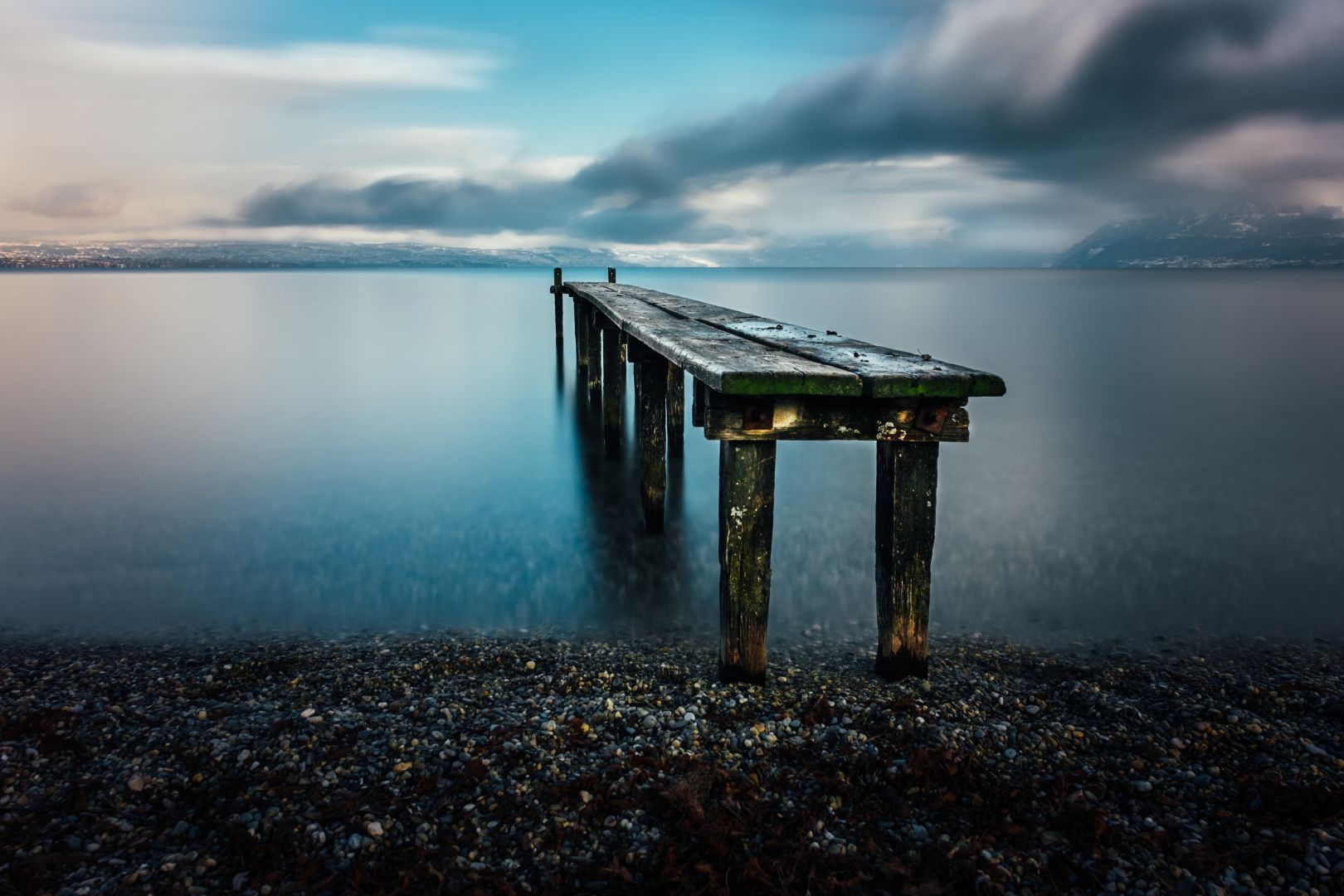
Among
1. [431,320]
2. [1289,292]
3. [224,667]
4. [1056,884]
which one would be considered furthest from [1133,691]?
[1289,292]

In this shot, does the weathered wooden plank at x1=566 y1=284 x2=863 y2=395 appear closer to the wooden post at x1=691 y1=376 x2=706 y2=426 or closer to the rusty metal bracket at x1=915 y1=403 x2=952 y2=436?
the wooden post at x1=691 y1=376 x2=706 y2=426

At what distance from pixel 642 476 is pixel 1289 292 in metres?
92.0

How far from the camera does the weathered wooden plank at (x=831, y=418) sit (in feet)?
13.7

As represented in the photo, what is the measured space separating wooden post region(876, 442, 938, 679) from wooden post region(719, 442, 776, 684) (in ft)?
2.22

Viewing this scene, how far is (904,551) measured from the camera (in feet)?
14.7

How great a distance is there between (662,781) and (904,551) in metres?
1.86

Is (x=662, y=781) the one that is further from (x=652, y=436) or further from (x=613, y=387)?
(x=613, y=387)

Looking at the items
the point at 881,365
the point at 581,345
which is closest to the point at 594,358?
the point at 581,345

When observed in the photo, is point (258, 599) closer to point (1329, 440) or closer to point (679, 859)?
point (679, 859)

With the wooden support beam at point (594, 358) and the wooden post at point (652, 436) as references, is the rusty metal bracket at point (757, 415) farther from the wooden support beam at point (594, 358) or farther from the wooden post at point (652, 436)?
the wooden support beam at point (594, 358)

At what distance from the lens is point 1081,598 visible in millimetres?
7137

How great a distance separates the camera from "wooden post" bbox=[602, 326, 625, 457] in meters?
11.6

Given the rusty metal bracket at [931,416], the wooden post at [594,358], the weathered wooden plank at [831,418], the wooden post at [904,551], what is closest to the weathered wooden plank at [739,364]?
the weathered wooden plank at [831,418]

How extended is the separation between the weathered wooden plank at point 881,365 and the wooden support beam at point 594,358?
27.7ft
